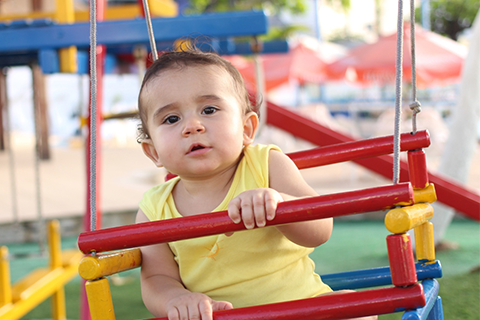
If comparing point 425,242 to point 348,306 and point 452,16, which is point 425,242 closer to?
point 348,306

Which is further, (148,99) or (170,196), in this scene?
(170,196)

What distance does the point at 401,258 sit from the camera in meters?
1.01

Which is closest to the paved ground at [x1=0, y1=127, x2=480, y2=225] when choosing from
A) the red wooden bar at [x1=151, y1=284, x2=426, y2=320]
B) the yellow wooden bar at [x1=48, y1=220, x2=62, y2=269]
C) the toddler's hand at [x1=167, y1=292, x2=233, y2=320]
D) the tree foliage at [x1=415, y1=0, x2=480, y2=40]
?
the yellow wooden bar at [x1=48, y1=220, x2=62, y2=269]

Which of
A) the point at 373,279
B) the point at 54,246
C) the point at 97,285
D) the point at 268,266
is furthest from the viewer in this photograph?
the point at 54,246

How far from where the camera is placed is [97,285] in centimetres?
110

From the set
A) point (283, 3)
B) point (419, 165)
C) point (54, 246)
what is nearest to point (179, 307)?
point (419, 165)

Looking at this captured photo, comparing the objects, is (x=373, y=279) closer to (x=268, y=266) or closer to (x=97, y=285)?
(x=268, y=266)

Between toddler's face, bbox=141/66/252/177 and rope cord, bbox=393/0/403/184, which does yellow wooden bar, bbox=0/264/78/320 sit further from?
rope cord, bbox=393/0/403/184

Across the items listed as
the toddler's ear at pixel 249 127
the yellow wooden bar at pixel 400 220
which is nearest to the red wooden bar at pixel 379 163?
the toddler's ear at pixel 249 127

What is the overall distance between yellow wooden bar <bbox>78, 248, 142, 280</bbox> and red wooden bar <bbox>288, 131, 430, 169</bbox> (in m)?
0.66

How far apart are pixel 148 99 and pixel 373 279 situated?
0.83 m

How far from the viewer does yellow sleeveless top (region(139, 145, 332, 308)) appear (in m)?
1.38

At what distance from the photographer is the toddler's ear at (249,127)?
1501 mm

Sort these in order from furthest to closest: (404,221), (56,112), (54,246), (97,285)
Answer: (56,112), (54,246), (97,285), (404,221)
